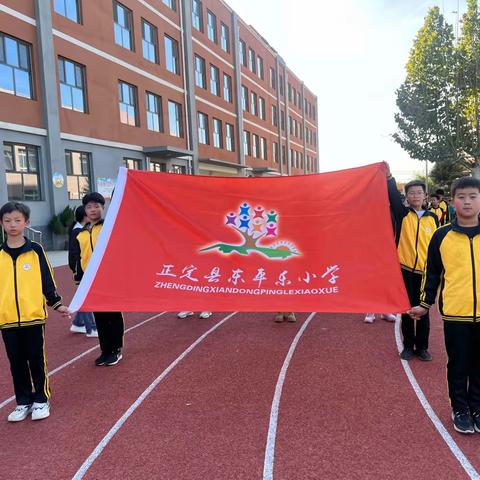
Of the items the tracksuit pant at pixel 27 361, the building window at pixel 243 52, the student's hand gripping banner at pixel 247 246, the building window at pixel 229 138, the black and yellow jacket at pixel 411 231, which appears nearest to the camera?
the tracksuit pant at pixel 27 361

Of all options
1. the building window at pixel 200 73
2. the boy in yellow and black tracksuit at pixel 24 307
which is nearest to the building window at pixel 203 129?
the building window at pixel 200 73

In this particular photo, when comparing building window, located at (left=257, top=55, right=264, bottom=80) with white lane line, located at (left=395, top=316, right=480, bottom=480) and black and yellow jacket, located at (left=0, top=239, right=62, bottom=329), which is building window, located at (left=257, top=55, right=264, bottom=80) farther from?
black and yellow jacket, located at (left=0, top=239, right=62, bottom=329)

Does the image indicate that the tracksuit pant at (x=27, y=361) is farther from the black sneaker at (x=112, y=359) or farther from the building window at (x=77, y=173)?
the building window at (x=77, y=173)

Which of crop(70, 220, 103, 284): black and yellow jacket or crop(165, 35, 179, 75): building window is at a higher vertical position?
crop(165, 35, 179, 75): building window

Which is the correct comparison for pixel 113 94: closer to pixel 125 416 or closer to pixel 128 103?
pixel 128 103

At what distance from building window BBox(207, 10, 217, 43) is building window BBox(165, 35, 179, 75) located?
5.63 metres

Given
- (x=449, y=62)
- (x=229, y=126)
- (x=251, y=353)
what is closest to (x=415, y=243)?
(x=251, y=353)

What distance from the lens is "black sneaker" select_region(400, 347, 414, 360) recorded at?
4.97 meters

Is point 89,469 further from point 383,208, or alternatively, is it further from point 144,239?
point 383,208

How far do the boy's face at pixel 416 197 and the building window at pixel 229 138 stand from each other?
2877 centimetres

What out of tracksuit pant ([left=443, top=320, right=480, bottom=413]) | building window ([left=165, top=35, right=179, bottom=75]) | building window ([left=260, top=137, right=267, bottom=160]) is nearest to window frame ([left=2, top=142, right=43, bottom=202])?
building window ([left=165, top=35, right=179, bottom=75])

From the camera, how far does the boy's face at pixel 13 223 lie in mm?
3650

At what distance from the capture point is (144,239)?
4.71 metres

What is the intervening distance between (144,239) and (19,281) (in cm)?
137
